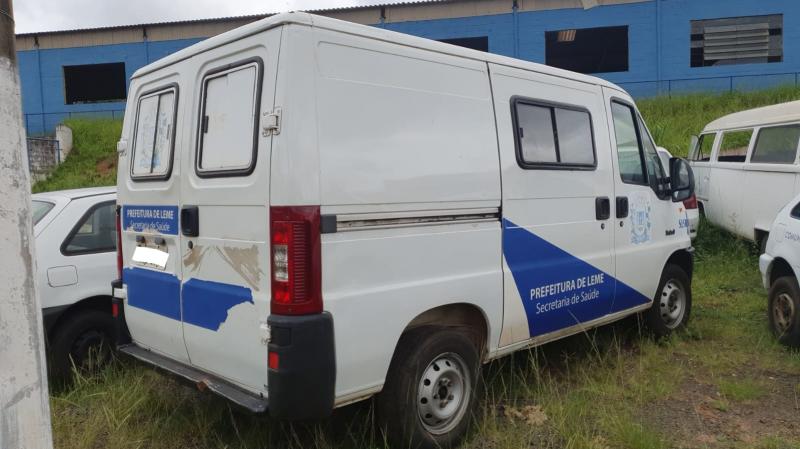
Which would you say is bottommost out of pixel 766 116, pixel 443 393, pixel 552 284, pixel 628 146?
pixel 443 393

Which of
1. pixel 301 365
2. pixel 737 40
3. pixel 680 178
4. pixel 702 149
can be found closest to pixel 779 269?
pixel 680 178

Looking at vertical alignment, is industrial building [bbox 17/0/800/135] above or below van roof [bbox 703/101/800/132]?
above

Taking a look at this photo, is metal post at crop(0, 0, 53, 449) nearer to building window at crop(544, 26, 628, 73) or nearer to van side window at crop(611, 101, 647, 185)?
van side window at crop(611, 101, 647, 185)

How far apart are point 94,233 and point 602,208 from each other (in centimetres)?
397

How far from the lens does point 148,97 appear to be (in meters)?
4.12

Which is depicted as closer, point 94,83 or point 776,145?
point 776,145

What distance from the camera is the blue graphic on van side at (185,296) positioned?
10.8ft

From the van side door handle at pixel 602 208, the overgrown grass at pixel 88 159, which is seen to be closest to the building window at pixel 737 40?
the overgrown grass at pixel 88 159

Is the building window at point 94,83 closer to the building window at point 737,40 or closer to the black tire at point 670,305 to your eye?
the building window at point 737,40

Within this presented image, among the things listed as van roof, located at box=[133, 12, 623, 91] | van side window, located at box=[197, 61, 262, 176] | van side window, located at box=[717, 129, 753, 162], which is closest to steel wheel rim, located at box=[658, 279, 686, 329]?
van roof, located at box=[133, 12, 623, 91]

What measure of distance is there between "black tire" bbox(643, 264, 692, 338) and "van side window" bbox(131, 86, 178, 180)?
13.6ft

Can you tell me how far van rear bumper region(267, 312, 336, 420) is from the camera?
9.61 feet

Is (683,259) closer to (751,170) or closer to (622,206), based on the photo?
(622,206)

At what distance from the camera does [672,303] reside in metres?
5.79
